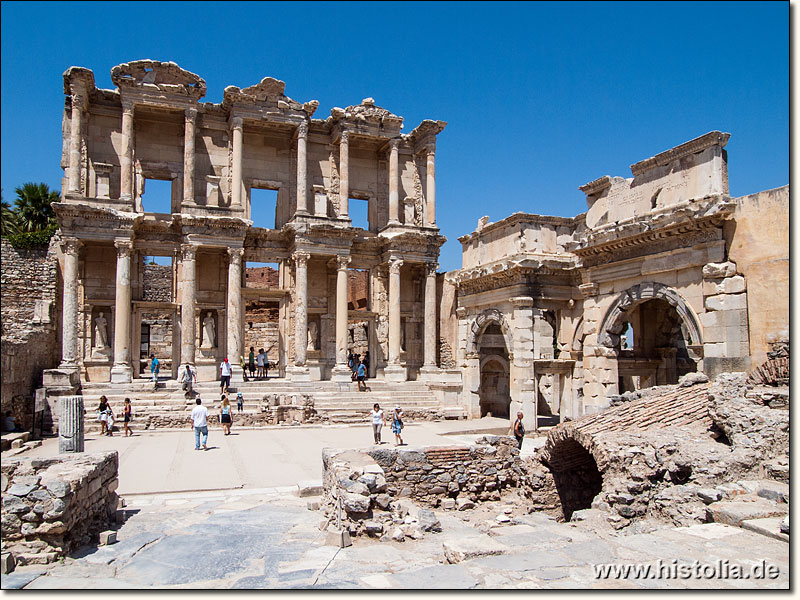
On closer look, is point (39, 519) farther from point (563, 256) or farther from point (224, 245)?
point (224, 245)

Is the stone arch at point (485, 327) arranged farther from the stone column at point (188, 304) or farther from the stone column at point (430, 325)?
the stone column at point (188, 304)

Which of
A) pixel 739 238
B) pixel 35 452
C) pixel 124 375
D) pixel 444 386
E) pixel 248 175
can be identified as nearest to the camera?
pixel 739 238

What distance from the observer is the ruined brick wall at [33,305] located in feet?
74.0

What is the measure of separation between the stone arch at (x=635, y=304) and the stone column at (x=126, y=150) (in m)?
18.5

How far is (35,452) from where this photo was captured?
16234 mm

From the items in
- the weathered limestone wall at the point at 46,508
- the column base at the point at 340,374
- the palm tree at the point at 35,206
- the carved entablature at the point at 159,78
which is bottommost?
the weathered limestone wall at the point at 46,508

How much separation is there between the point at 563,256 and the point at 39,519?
18.3 metres

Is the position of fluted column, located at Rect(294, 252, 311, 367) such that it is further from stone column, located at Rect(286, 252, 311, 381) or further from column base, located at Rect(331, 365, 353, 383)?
column base, located at Rect(331, 365, 353, 383)

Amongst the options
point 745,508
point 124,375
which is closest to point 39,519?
point 745,508

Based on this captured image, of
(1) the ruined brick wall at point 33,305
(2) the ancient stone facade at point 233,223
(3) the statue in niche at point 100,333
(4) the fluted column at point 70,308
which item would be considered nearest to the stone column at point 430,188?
(2) the ancient stone facade at point 233,223

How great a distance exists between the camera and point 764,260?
13609 millimetres

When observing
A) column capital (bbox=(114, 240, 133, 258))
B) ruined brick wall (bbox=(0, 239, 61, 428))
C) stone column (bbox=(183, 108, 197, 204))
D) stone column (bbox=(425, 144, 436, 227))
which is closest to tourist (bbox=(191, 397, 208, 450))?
ruined brick wall (bbox=(0, 239, 61, 428))

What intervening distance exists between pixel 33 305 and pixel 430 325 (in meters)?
16.1

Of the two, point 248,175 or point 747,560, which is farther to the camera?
point 248,175
